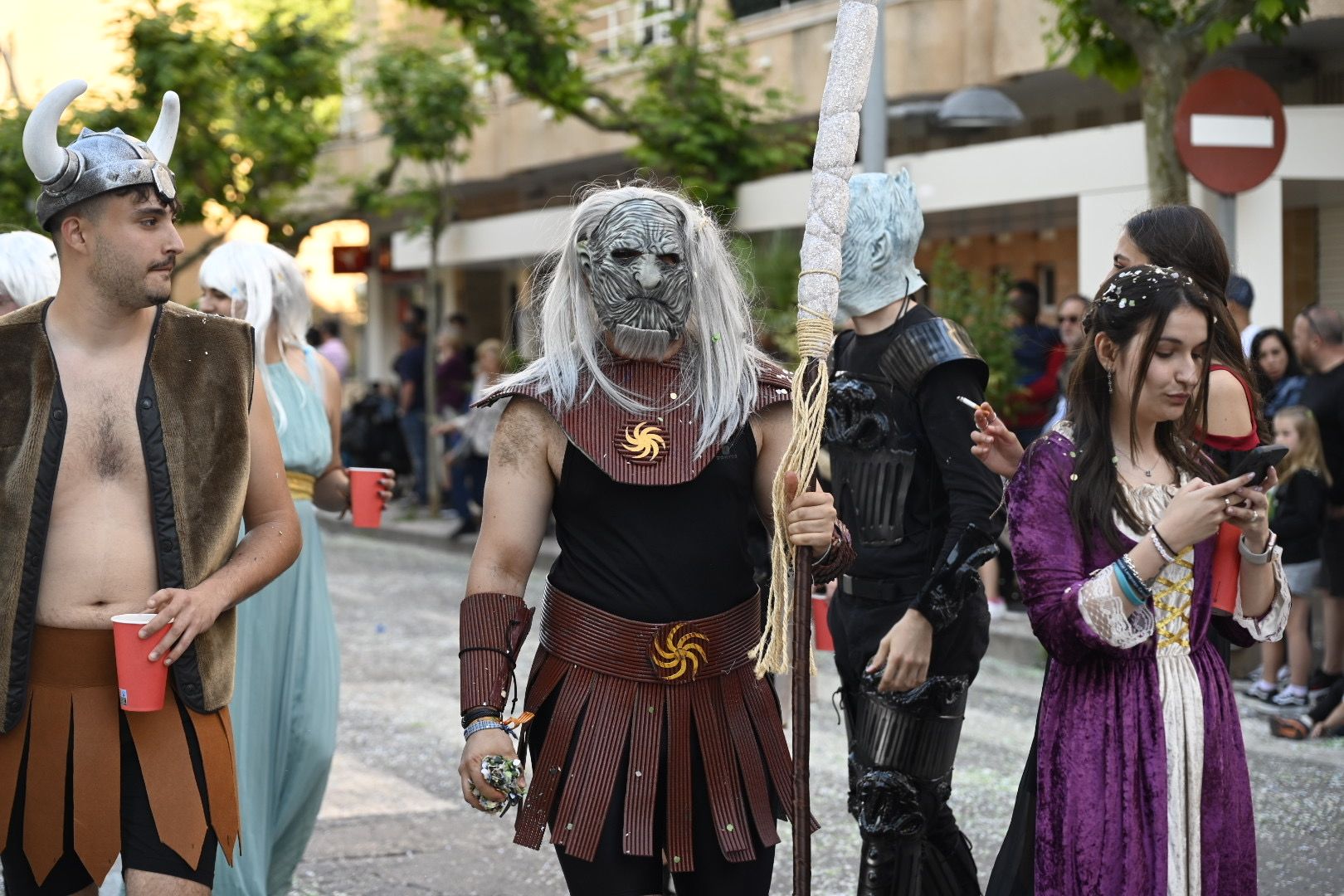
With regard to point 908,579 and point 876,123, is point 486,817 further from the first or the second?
point 876,123

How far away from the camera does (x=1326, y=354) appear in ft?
27.9

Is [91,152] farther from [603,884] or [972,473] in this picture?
[972,473]

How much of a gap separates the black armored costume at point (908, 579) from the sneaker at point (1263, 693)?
459 cm

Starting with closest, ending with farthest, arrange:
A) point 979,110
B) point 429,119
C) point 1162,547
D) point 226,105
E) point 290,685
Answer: point 1162,547
point 290,685
point 979,110
point 429,119
point 226,105

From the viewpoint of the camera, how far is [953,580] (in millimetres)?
4027

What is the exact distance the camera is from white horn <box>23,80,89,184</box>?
3305mm

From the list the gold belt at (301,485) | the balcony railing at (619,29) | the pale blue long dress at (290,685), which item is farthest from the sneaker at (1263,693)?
the balcony railing at (619,29)

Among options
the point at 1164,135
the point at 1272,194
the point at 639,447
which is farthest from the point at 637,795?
the point at 1272,194

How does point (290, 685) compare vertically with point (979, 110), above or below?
below

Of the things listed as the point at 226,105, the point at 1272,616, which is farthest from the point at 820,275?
the point at 226,105

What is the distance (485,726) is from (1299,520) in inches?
234

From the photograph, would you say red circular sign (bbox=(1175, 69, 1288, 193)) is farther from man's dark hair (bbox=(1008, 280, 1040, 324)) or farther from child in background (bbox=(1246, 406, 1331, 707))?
man's dark hair (bbox=(1008, 280, 1040, 324))

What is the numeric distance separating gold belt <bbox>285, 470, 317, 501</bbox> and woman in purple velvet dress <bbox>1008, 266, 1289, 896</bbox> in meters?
2.49

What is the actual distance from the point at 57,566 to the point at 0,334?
0.46 meters
